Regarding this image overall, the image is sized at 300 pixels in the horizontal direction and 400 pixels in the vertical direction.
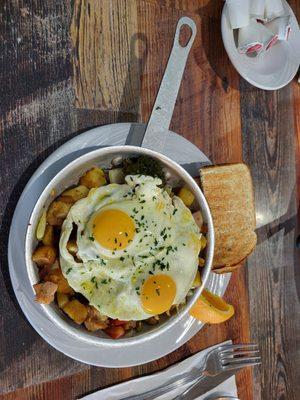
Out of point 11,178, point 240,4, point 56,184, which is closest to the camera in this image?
point 56,184

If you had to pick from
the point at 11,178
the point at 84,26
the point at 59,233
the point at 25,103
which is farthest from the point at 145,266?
the point at 84,26

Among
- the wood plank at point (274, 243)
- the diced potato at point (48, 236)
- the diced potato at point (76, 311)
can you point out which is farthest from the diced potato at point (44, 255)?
the wood plank at point (274, 243)

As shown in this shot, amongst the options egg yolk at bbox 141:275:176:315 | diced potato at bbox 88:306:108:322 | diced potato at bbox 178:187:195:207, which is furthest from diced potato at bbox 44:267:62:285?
diced potato at bbox 178:187:195:207

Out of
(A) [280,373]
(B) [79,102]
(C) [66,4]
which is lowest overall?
(A) [280,373]

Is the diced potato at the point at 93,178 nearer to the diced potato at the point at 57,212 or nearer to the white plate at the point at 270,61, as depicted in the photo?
the diced potato at the point at 57,212

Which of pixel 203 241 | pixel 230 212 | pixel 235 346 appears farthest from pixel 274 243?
pixel 203 241

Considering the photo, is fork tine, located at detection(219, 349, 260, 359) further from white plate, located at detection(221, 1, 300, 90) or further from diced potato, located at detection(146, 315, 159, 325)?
white plate, located at detection(221, 1, 300, 90)

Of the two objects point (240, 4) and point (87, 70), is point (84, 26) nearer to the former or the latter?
point (87, 70)

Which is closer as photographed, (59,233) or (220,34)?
(59,233)
